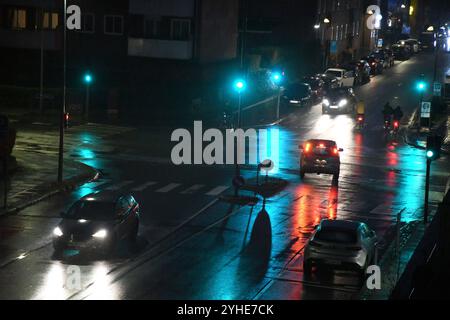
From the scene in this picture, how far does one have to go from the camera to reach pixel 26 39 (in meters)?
72.7

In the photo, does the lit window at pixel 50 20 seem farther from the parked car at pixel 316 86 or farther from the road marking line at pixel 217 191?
the road marking line at pixel 217 191

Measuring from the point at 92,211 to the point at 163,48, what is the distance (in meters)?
43.3

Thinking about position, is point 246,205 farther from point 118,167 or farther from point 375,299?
point 375,299

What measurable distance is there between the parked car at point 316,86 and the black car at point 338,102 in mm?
4696

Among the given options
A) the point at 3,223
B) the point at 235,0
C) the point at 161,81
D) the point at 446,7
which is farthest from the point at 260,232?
the point at 446,7

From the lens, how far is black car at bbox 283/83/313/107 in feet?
230

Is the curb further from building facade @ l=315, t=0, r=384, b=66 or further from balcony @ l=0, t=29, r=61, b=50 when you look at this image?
building facade @ l=315, t=0, r=384, b=66

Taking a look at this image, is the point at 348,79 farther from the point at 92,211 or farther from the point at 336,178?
the point at 92,211

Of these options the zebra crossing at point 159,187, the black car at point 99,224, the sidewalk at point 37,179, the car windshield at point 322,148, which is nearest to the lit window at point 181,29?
the sidewalk at point 37,179

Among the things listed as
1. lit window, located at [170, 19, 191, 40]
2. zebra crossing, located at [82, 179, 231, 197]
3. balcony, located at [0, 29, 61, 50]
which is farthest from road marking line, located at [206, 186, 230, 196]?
balcony, located at [0, 29, 61, 50]

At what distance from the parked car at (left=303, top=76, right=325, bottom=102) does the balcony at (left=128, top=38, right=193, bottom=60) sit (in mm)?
8906

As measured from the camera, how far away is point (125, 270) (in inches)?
987

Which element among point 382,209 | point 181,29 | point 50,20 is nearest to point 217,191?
point 382,209

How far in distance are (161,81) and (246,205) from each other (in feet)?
110
